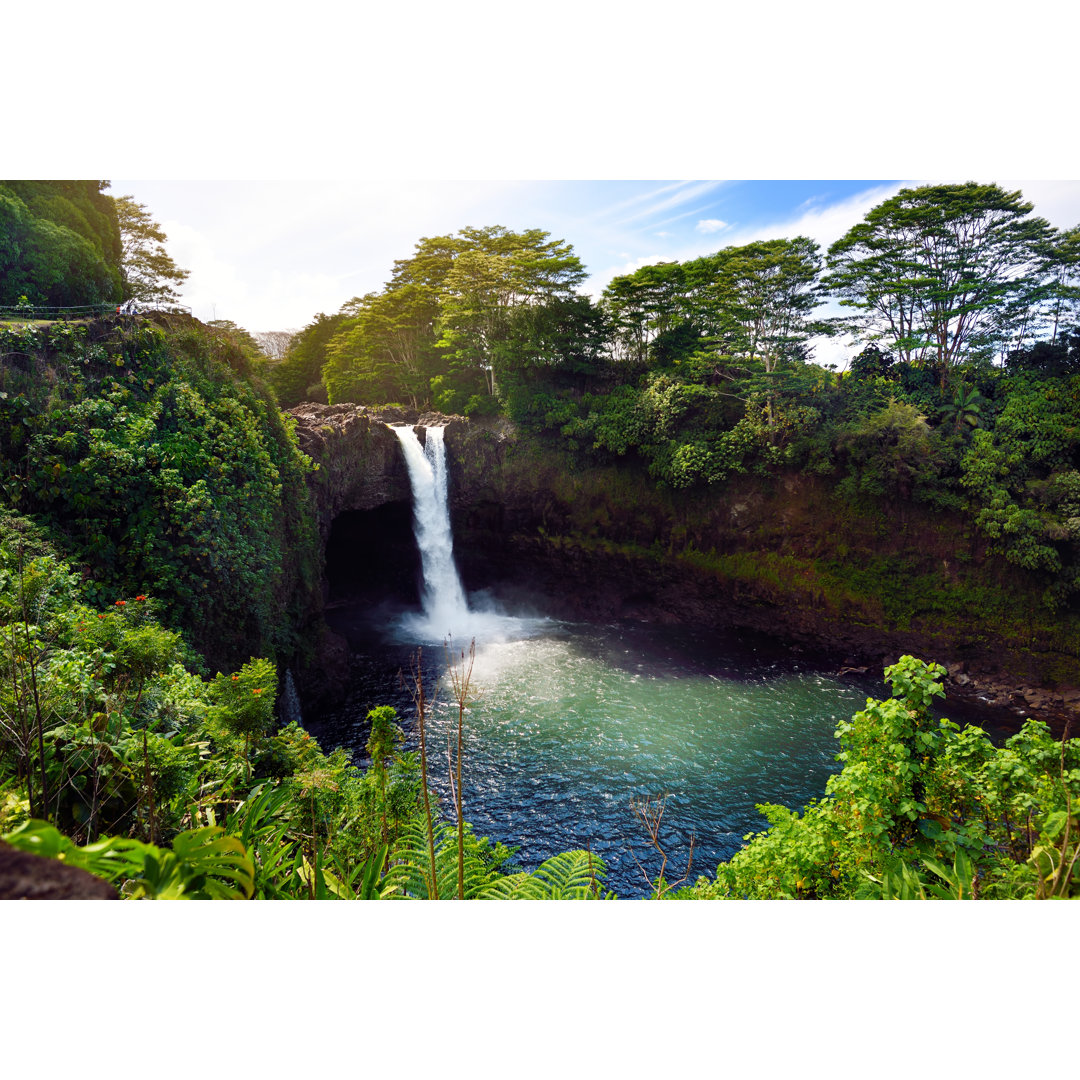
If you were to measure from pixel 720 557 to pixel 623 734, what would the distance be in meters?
7.97

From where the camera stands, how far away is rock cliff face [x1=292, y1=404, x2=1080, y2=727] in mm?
13086

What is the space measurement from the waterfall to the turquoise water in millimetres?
2414

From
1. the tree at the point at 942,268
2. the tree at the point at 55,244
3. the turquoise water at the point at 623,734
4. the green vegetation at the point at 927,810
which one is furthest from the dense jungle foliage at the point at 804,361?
the green vegetation at the point at 927,810

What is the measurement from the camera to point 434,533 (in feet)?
57.4

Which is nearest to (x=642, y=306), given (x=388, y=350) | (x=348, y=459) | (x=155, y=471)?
(x=388, y=350)

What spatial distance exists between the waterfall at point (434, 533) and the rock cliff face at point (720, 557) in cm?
44

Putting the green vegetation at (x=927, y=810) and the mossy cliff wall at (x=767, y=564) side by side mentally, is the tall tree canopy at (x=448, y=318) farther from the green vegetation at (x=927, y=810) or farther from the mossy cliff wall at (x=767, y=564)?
the green vegetation at (x=927, y=810)

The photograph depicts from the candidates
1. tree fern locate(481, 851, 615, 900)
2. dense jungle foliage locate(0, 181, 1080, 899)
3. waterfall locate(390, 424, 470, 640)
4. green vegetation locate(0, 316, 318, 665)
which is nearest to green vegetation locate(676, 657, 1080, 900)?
dense jungle foliage locate(0, 181, 1080, 899)

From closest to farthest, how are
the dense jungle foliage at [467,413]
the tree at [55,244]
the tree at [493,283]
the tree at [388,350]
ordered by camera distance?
the dense jungle foliage at [467,413]
the tree at [55,244]
the tree at [493,283]
the tree at [388,350]

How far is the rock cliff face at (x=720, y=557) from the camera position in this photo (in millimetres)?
13086

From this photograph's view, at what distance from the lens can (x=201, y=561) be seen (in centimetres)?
754

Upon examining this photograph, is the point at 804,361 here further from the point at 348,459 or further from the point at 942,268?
the point at 348,459

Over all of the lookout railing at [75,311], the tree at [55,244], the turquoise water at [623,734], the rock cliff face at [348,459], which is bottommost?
the turquoise water at [623,734]

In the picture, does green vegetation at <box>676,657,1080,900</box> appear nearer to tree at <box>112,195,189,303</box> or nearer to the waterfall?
the waterfall
